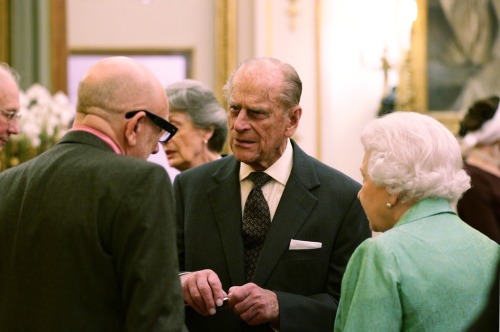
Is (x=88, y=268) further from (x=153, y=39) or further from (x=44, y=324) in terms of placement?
(x=153, y=39)

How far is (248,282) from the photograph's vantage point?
3.32m

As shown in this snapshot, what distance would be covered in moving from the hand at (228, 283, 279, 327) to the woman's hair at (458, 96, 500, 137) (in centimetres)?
239

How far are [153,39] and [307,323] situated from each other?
20.9 ft

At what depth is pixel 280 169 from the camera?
3457mm

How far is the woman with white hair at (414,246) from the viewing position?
8.54 feet

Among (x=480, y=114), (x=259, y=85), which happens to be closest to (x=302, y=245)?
(x=259, y=85)

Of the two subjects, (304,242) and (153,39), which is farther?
(153,39)

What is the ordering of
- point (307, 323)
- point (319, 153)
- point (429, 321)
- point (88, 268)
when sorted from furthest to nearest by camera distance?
point (319, 153), point (307, 323), point (429, 321), point (88, 268)

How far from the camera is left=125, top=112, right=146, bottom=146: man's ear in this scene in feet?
8.46

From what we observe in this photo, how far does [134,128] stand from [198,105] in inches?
71.1

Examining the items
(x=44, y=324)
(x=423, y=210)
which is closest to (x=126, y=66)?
(x=44, y=324)

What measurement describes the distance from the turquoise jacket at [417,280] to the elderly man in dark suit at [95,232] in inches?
20.6

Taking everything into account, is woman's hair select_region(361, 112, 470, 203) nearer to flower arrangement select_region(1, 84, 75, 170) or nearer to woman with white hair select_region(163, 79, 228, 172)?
woman with white hair select_region(163, 79, 228, 172)

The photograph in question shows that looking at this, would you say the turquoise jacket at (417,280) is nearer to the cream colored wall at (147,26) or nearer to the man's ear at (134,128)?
the man's ear at (134,128)
